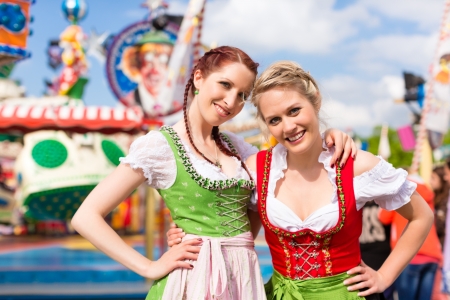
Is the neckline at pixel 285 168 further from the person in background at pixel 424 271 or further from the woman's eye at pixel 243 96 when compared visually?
the person in background at pixel 424 271

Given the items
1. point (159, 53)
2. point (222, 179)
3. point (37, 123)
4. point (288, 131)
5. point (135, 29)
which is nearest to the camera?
point (288, 131)

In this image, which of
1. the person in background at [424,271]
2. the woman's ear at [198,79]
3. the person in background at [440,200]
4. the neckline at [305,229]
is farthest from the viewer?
the person in background at [440,200]

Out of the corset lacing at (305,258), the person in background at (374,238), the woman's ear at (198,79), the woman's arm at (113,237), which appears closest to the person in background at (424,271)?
the person in background at (374,238)

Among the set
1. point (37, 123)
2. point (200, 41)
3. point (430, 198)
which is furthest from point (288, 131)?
point (37, 123)

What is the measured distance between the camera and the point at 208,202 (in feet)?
5.43

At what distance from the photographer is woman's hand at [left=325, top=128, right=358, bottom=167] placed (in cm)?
163

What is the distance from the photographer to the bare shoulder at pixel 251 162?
180cm

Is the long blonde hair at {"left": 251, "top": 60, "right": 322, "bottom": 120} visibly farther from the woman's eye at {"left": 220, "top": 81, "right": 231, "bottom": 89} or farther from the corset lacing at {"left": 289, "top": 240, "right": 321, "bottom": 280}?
the corset lacing at {"left": 289, "top": 240, "right": 321, "bottom": 280}

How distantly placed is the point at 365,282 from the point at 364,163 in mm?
374

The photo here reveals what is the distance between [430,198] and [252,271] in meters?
2.26

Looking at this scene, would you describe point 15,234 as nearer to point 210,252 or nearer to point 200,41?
point 200,41

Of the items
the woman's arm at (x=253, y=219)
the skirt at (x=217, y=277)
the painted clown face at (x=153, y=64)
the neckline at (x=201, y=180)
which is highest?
the painted clown face at (x=153, y=64)

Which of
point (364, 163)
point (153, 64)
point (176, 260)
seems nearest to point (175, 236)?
point (176, 260)

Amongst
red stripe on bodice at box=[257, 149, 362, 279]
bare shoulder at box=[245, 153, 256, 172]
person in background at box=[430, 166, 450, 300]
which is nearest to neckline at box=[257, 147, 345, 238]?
red stripe on bodice at box=[257, 149, 362, 279]
